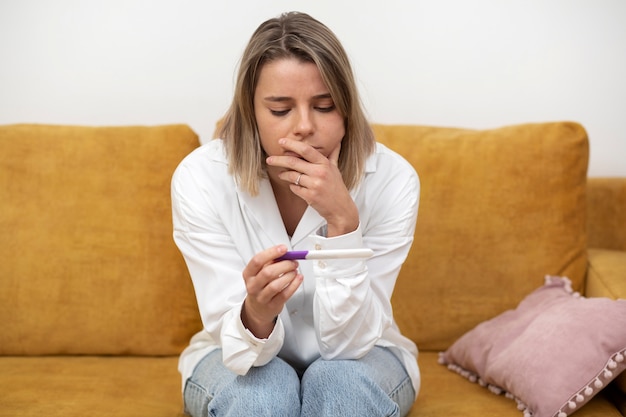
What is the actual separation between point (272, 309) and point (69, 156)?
979 millimetres

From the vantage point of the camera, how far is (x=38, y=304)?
2.15 meters

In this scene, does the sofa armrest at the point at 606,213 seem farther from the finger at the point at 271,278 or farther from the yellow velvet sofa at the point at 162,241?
the finger at the point at 271,278

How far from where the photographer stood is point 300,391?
1593 mm

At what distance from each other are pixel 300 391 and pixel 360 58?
1.25m

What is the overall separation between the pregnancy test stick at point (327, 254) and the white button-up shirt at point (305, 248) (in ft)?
0.33

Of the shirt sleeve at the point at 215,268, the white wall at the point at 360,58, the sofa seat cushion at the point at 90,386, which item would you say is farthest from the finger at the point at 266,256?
the white wall at the point at 360,58

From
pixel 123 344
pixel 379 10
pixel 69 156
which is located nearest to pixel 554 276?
pixel 379 10

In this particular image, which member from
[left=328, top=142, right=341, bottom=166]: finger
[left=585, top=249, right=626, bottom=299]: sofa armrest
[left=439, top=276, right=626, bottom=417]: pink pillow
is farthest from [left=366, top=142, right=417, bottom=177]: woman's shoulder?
[left=585, top=249, right=626, bottom=299]: sofa armrest

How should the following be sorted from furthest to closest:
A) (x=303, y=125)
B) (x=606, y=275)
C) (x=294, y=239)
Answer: (x=606, y=275) → (x=294, y=239) → (x=303, y=125)

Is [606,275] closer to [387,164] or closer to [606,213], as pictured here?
[606,213]

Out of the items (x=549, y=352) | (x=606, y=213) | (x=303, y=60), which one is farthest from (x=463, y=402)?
(x=606, y=213)

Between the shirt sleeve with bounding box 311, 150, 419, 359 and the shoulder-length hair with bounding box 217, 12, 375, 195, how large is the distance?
8 centimetres

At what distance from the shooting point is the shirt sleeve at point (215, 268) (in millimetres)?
1517

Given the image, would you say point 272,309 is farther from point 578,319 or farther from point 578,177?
point 578,177
